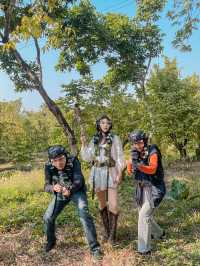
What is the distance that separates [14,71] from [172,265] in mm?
9642

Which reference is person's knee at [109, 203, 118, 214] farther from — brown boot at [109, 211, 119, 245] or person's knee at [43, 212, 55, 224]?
person's knee at [43, 212, 55, 224]

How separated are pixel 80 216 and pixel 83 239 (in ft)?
3.24

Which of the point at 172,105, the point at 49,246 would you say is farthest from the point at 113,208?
the point at 172,105

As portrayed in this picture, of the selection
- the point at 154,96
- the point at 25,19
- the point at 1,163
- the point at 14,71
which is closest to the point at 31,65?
the point at 14,71

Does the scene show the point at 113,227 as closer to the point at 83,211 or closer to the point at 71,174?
the point at 83,211

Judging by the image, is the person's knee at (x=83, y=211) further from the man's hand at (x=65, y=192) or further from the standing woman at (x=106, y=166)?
the standing woman at (x=106, y=166)

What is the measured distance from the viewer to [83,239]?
A: 6.61m

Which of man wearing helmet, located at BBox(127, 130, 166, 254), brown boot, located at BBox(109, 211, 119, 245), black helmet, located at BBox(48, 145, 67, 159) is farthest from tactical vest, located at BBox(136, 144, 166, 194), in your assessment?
black helmet, located at BBox(48, 145, 67, 159)

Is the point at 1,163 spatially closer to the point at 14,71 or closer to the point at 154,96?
the point at 154,96

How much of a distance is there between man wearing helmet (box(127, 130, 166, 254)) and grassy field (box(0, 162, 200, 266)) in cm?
31

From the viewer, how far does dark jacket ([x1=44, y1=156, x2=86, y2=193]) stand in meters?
5.86

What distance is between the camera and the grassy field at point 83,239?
18.5ft

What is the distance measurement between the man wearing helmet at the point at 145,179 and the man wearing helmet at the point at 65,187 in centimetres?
67

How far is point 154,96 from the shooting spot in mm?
19484
